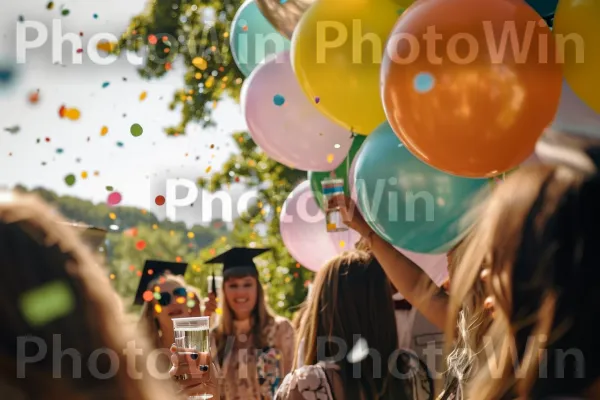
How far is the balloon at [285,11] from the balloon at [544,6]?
1115 millimetres

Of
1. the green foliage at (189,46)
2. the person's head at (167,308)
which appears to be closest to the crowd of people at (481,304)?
the person's head at (167,308)

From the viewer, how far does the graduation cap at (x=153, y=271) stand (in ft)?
17.3

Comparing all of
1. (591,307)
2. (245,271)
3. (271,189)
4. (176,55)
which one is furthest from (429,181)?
(176,55)

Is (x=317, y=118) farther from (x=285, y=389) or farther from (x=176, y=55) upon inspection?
(x=176, y=55)

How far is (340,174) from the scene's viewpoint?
410cm

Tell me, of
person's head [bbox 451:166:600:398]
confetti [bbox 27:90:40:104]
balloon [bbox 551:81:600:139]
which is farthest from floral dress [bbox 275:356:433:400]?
confetti [bbox 27:90:40:104]

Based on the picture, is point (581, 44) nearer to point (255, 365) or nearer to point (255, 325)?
point (255, 365)

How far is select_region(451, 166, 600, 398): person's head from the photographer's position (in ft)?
4.10

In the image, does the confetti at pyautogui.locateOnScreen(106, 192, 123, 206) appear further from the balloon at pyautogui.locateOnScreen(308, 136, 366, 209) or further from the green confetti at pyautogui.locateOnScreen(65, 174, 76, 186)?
the balloon at pyautogui.locateOnScreen(308, 136, 366, 209)

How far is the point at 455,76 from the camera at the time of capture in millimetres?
2588

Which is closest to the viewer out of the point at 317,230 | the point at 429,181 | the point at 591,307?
the point at 591,307

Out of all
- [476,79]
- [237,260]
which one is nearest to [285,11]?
Result: [476,79]

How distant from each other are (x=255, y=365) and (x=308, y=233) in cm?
103

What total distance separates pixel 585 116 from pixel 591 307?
5.44 feet
